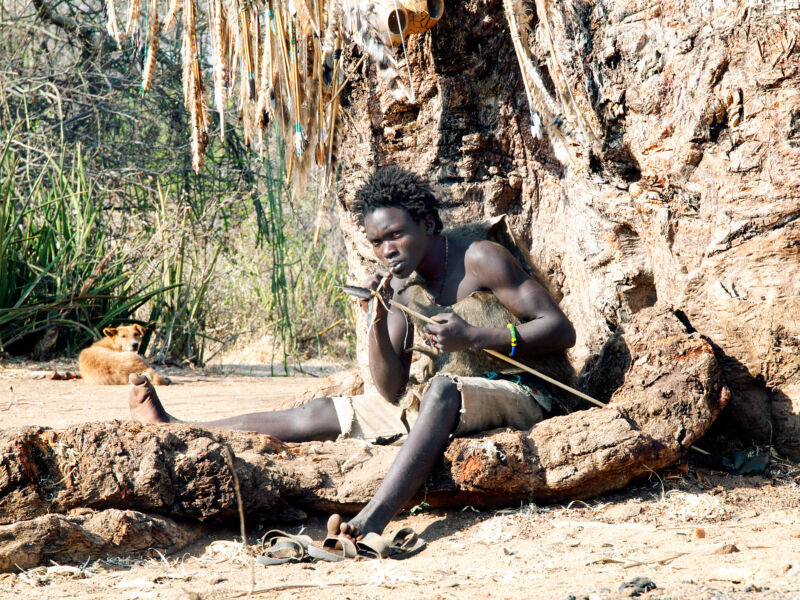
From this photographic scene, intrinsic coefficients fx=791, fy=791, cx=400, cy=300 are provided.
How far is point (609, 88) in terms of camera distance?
3.48m

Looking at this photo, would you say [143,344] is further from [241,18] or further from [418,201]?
[418,201]

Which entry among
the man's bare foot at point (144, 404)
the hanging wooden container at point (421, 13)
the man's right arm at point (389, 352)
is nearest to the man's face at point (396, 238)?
the man's right arm at point (389, 352)

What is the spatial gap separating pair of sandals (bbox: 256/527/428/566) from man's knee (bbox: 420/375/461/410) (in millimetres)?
521

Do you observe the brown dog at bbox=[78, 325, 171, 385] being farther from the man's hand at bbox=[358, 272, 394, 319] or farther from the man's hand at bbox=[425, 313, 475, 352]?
the man's hand at bbox=[425, 313, 475, 352]

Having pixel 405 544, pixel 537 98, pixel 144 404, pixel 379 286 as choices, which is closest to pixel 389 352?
pixel 379 286

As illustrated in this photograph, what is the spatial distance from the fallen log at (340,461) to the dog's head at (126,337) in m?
3.49

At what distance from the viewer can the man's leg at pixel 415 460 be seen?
2689mm

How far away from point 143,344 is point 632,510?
216 inches

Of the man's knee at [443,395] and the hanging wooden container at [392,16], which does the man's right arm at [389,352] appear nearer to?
the man's knee at [443,395]

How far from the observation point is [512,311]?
3.39 meters

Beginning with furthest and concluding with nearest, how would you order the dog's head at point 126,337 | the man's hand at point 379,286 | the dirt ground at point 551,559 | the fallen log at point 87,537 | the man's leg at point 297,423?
the dog's head at point 126,337
the man's leg at point 297,423
the man's hand at point 379,286
the fallen log at point 87,537
the dirt ground at point 551,559

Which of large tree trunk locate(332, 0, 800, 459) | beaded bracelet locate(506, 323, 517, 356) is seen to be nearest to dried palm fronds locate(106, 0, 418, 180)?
large tree trunk locate(332, 0, 800, 459)

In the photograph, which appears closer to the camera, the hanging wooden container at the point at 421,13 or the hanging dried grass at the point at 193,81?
the hanging wooden container at the point at 421,13

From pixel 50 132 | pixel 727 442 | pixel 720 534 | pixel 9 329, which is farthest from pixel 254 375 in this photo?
pixel 720 534
